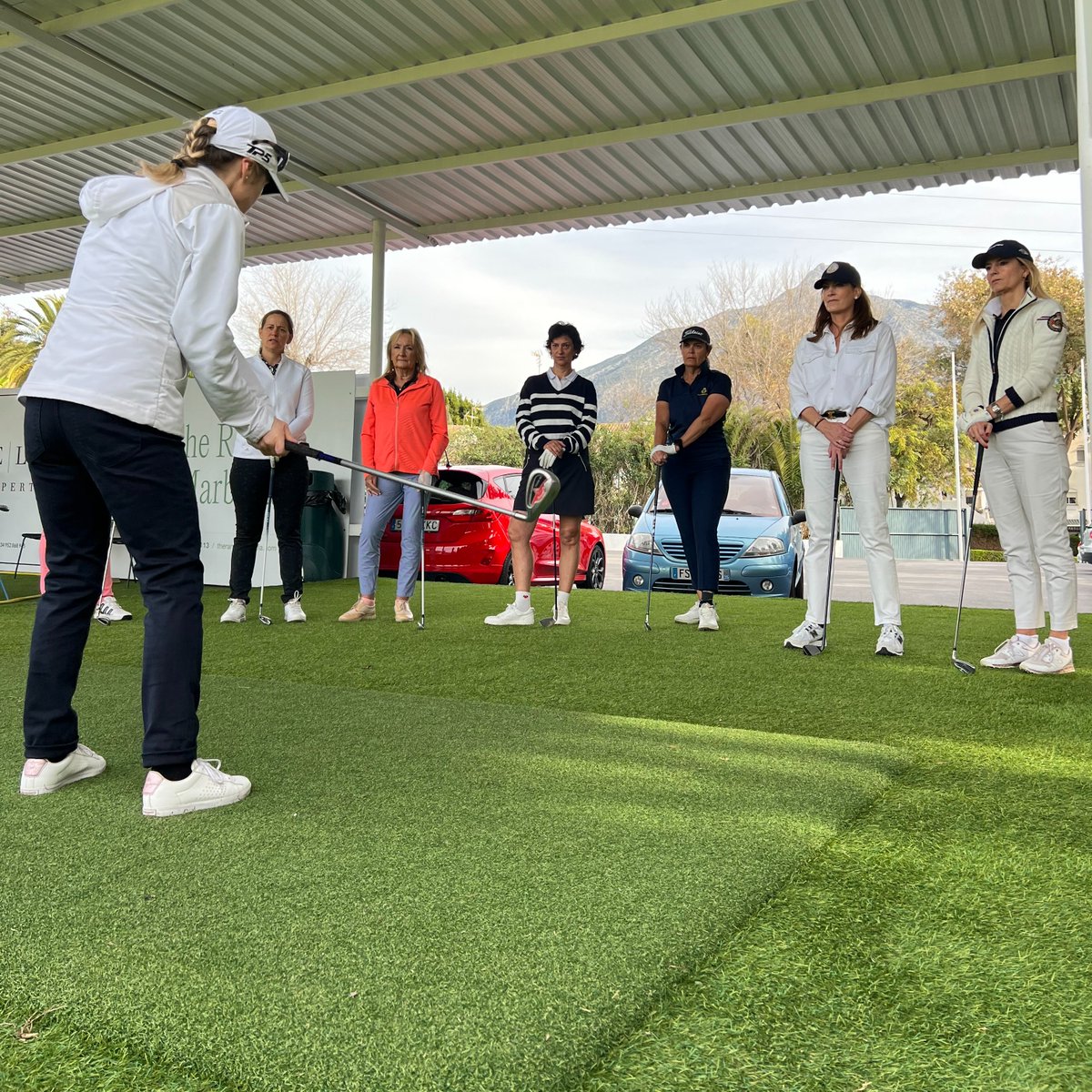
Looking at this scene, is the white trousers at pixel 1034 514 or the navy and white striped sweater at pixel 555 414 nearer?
the white trousers at pixel 1034 514

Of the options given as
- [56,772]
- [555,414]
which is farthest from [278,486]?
[56,772]

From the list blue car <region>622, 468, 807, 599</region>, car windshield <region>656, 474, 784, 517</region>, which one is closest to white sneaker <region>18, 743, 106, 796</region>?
blue car <region>622, 468, 807, 599</region>

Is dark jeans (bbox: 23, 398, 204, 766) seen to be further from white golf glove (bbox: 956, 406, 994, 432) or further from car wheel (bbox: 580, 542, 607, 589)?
car wheel (bbox: 580, 542, 607, 589)

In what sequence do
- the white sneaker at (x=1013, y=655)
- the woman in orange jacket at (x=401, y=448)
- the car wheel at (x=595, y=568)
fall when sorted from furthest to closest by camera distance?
the car wheel at (x=595, y=568) < the woman in orange jacket at (x=401, y=448) < the white sneaker at (x=1013, y=655)

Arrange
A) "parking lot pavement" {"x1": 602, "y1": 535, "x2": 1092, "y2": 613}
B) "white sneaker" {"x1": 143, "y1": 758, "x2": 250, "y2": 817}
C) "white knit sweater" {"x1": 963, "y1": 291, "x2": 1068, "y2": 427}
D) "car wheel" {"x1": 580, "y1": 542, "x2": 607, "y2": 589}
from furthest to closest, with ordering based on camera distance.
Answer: "parking lot pavement" {"x1": 602, "y1": 535, "x2": 1092, "y2": 613}, "car wheel" {"x1": 580, "y1": 542, "x2": 607, "y2": 589}, "white knit sweater" {"x1": 963, "y1": 291, "x2": 1068, "y2": 427}, "white sneaker" {"x1": 143, "y1": 758, "x2": 250, "y2": 817}

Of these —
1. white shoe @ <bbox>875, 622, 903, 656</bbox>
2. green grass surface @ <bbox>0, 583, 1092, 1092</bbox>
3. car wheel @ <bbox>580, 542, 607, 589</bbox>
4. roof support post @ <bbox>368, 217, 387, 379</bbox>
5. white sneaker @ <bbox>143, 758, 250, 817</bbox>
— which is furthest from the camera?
car wheel @ <bbox>580, 542, 607, 589</bbox>

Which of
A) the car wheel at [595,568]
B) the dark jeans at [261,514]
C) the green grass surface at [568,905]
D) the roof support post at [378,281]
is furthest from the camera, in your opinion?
the car wheel at [595,568]

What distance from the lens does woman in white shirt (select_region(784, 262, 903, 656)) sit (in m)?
5.21

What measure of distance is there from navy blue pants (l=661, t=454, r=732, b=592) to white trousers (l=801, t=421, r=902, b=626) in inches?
37.2

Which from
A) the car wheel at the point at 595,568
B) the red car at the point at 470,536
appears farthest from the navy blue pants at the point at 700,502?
the car wheel at the point at 595,568

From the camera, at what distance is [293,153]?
9.40 meters

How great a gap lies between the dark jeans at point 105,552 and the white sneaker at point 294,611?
12.7 ft

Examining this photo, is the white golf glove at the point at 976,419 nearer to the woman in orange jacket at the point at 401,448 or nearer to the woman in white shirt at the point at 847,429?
the woman in white shirt at the point at 847,429

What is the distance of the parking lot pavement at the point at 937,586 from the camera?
11625mm
